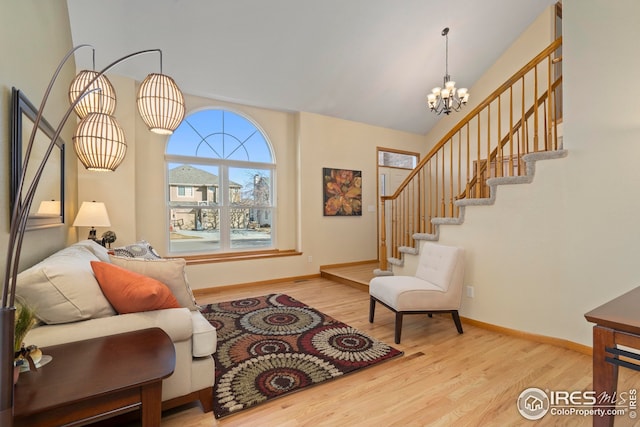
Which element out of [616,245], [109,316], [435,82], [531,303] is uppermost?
[435,82]

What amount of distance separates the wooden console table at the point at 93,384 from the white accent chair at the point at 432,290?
1.98m

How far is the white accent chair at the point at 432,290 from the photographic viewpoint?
271 cm

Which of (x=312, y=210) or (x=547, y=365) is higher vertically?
(x=312, y=210)

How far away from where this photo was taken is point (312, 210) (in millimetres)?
5383

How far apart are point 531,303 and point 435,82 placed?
439 cm

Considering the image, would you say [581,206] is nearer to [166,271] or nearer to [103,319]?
[166,271]

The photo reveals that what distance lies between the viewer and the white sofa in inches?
56.1

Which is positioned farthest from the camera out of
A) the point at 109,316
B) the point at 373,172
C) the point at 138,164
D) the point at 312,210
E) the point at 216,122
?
the point at 373,172

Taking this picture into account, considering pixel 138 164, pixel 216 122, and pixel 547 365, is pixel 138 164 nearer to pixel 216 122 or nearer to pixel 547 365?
pixel 216 122

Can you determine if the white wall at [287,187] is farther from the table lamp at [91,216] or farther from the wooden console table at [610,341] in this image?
the wooden console table at [610,341]

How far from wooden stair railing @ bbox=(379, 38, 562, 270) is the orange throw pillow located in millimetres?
3085

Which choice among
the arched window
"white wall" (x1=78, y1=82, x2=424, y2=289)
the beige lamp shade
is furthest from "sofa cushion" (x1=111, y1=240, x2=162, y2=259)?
the arched window

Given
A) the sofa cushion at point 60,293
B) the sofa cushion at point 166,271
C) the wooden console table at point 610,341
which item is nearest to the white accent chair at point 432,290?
the wooden console table at point 610,341

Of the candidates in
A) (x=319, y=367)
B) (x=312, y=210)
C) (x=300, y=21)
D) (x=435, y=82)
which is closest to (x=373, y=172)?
(x=312, y=210)
